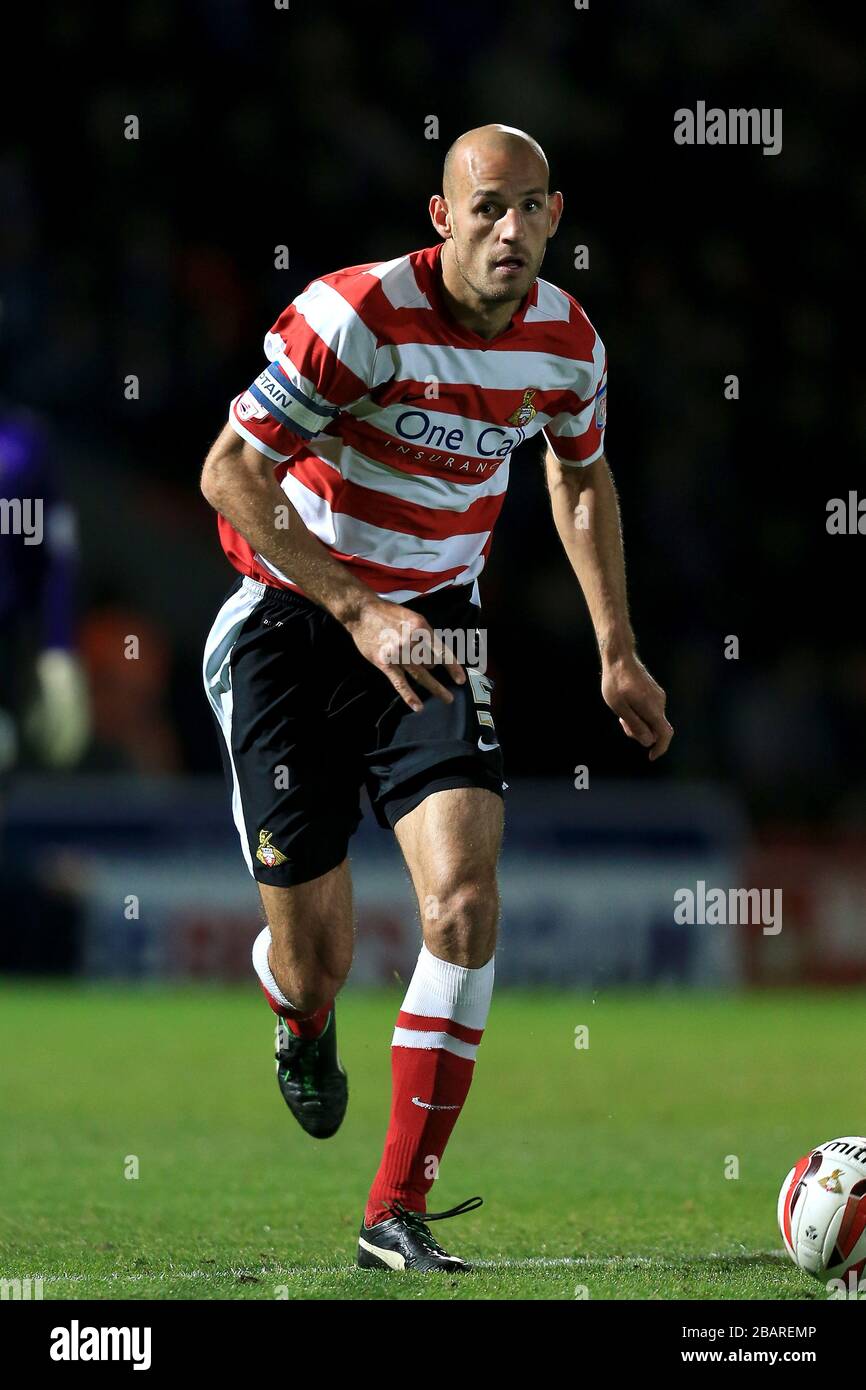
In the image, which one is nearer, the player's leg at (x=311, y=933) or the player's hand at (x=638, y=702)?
the player's hand at (x=638, y=702)

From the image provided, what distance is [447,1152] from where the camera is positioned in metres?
6.38

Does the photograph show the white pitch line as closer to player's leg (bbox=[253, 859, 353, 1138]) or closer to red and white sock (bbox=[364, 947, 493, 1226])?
red and white sock (bbox=[364, 947, 493, 1226])

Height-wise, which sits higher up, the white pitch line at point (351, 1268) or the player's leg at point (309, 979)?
the player's leg at point (309, 979)

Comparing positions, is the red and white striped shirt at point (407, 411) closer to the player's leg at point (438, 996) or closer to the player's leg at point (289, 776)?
the player's leg at point (289, 776)

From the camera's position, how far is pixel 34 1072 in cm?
809

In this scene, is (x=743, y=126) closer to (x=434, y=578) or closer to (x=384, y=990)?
(x=384, y=990)

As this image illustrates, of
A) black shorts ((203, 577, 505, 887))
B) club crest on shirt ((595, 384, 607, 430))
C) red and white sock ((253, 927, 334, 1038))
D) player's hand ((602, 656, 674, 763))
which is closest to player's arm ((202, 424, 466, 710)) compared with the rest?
black shorts ((203, 577, 505, 887))

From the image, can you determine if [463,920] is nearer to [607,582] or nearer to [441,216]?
[607,582]

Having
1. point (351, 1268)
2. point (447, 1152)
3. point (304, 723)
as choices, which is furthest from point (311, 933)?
point (447, 1152)

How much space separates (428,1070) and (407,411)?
1.47 meters

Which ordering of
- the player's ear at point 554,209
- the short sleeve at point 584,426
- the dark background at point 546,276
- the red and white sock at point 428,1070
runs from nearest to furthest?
the red and white sock at point 428,1070 < the player's ear at point 554,209 < the short sleeve at point 584,426 < the dark background at point 546,276

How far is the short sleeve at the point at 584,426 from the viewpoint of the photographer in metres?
4.89

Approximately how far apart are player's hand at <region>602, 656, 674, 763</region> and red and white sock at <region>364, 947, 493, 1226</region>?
2.34 ft

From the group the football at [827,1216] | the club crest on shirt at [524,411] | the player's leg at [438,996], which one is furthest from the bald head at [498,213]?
the football at [827,1216]
